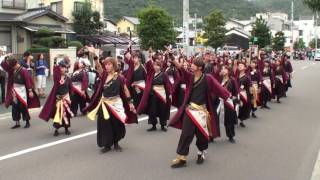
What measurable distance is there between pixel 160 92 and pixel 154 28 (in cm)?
2284

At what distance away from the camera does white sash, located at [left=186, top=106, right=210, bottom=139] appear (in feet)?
24.4

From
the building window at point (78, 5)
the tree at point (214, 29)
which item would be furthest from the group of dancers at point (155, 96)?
the tree at point (214, 29)

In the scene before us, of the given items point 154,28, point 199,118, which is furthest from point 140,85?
point 154,28

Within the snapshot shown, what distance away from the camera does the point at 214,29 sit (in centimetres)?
4931

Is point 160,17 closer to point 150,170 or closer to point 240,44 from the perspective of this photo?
point 150,170

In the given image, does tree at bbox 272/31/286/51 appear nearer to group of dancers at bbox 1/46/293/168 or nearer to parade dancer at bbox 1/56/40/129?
group of dancers at bbox 1/46/293/168

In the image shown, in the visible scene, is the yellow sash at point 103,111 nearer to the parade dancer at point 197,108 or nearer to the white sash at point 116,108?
the white sash at point 116,108

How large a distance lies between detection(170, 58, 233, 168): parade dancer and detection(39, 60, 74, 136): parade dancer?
3.32m

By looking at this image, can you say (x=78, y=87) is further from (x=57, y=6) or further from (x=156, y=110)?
(x=57, y=6)

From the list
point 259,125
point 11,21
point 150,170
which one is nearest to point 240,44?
point 11,21

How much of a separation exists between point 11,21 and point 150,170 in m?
23.3

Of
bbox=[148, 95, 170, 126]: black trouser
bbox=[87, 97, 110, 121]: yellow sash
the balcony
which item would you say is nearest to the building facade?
the balcony

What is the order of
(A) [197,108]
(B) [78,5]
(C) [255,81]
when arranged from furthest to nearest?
1. (B) [78,5]
2. (C) [255,81]
3. (A) [197,108]

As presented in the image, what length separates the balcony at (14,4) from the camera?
29016 mm
